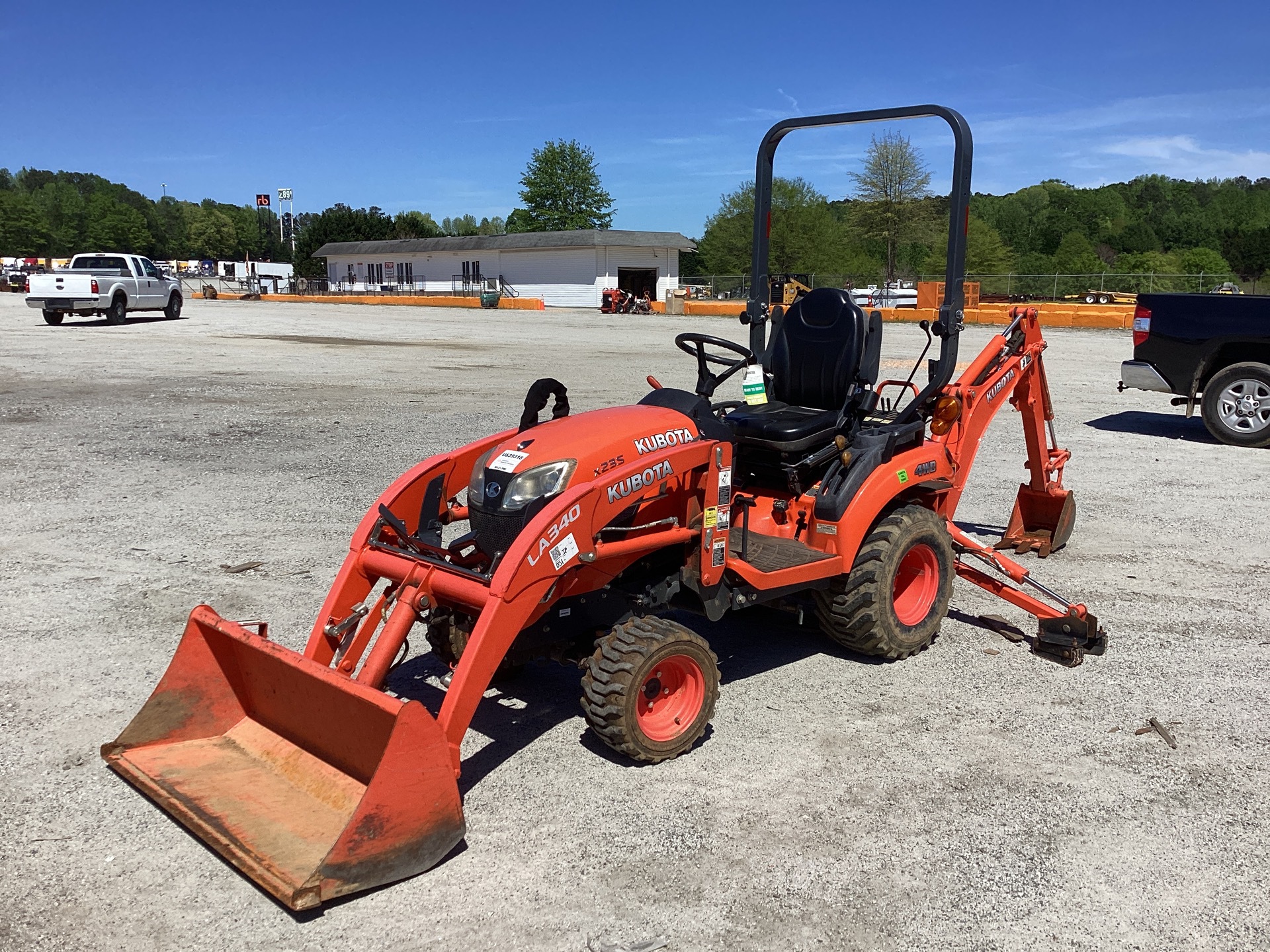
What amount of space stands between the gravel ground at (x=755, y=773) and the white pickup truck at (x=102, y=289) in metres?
22.4

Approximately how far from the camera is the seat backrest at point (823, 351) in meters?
5.15

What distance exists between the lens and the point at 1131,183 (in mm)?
126188

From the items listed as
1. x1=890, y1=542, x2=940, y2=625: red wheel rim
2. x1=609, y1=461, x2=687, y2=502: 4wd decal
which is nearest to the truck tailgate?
x1=890, y1=542, x2=940, y2=625: red wheel rim

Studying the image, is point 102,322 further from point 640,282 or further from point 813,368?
point 813,368

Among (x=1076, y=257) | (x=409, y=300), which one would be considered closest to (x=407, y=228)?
(x=409, y=300)

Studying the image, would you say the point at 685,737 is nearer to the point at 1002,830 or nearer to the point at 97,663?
the point at 1002,830

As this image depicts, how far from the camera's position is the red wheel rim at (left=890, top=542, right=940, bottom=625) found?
5.25 metres

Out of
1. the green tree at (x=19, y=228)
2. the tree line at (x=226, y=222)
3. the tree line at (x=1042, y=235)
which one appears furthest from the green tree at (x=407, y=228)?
the green tree at (x=19, y=228)

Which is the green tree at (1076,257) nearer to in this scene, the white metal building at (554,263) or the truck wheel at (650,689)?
the white metal building at (554,263)

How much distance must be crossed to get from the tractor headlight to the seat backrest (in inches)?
71.9

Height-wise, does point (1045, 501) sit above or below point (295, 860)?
above

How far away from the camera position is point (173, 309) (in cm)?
3341

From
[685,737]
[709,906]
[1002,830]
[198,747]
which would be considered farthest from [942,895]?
[198,747]

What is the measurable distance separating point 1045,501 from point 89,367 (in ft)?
55.8
